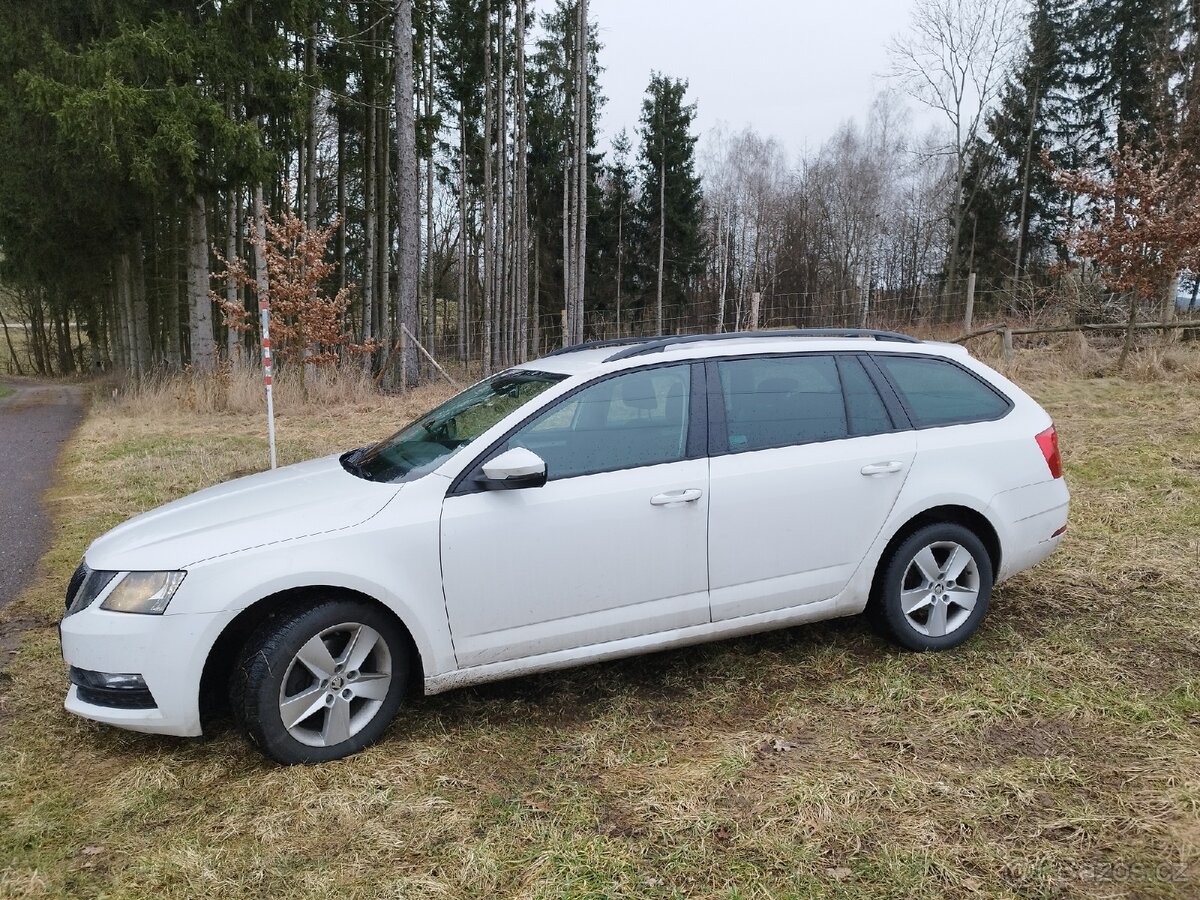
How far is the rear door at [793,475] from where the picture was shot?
336 cm

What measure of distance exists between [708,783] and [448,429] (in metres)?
1.91

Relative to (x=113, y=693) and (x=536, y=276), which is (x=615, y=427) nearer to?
(x=113, y=693)

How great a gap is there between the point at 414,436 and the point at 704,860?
7.63 ft

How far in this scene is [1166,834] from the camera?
2.40m

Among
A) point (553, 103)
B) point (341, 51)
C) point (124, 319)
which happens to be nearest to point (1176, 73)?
point (553, 103)

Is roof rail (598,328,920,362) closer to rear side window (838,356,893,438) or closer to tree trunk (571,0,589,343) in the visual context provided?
rear side window (838,356,893,438)

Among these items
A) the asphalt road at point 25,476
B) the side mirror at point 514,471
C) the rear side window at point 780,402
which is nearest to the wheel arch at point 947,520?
the rear side window at point 780,402

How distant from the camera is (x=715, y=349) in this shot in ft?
11.9

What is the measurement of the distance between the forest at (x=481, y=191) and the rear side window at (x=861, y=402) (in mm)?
11547

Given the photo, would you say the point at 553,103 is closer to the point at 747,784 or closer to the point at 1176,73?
the point at 1176,73

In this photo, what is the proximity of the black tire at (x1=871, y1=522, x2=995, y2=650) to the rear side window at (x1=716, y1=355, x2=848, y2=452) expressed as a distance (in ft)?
2.22

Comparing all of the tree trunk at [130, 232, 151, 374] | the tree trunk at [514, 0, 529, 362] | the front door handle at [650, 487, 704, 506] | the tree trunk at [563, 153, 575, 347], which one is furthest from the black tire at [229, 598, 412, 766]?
the tree trunk at [130, 232, 151, 374]

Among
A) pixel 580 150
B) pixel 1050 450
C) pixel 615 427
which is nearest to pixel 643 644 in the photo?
pixel 615 427

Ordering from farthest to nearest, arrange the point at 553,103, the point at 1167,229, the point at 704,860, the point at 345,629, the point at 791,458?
the point at 553,103 < the point at 1167,229 < the point at 791,458 < the point at 345,629 < the point at 704,860
